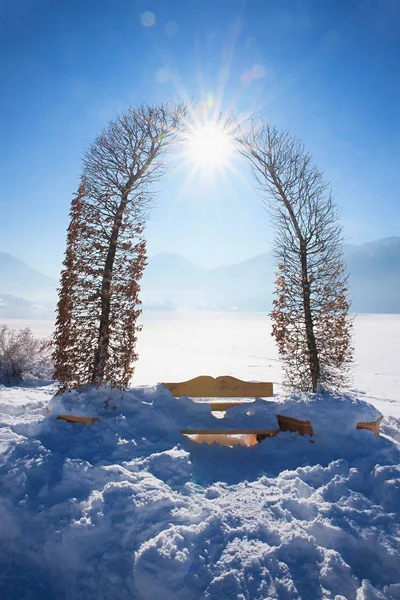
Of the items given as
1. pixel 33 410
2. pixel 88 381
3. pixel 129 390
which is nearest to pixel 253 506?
pixel 129 390

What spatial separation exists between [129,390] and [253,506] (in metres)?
3.31

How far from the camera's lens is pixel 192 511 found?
355 cm

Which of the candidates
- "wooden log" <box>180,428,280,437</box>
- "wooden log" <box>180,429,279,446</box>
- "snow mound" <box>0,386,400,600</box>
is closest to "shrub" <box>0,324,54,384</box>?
"snow mound" <box>0,386,400,600</box>

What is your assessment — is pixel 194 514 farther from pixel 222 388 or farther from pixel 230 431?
pixel 222 388

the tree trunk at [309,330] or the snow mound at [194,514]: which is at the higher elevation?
the tree trunk at [309,330]

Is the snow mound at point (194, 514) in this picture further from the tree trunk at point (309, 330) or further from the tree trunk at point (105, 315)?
the tree trunk at point (309, 330)

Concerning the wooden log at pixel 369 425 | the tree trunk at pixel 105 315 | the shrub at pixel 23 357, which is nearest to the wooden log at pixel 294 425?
the wooden log at pixel 369 425

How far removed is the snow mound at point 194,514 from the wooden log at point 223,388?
1.13 m

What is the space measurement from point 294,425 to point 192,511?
→ 2.62 metres

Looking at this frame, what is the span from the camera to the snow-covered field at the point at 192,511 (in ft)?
9.46

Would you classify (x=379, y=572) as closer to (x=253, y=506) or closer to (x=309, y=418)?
(x=253, y=506)


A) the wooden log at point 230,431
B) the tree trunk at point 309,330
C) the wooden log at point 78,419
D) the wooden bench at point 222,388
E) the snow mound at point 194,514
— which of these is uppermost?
the tree trunk at point 309,330

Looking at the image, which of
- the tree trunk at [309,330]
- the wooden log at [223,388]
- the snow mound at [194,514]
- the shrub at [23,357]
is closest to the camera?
the snow mound at [194,514]

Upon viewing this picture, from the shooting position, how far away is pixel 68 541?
10.5 ft
